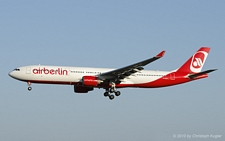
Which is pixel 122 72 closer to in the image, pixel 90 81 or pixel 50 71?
pixel 90 81

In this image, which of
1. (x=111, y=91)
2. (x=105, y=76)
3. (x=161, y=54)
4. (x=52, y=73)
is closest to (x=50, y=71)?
(x=52, y=73)

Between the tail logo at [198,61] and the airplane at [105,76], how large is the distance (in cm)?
212

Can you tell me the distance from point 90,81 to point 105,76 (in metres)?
2.19

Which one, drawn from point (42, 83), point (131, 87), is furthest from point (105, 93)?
point (42, 83)

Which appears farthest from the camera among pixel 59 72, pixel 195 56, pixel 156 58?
pixel 195 56

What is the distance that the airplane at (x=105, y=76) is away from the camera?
6600 centimetres

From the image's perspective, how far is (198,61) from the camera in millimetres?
76062

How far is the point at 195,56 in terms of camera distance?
3019 inches

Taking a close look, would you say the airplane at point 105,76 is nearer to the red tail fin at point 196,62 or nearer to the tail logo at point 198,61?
the red tail fin at point 196,62

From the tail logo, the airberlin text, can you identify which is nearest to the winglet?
the airberlin text

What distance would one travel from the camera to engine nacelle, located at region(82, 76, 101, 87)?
65.8m

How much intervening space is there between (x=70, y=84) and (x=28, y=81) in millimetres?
5408

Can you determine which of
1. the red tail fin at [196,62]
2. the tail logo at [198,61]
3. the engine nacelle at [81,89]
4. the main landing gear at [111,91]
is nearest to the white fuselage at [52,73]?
the main landing gear at [111,91]

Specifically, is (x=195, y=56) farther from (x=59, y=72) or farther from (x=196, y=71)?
(x=59, y=72)
